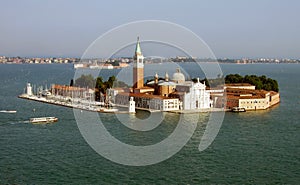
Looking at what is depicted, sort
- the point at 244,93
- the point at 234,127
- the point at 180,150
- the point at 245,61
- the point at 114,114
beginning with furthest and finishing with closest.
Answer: the point at 245,61 < the point at 244,93 < the point at 114,114 < the point at 234,127 < the point at 180,150

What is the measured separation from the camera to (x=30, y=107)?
12.7 m

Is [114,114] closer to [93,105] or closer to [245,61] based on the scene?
[93,105]

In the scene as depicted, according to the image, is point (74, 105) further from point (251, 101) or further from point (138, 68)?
point (251, 101)

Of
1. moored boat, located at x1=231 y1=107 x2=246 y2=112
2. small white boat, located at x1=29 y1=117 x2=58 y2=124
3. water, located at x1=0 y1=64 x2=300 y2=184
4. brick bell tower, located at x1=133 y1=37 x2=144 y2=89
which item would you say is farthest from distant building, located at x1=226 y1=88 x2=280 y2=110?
small white boat, located at x1=29 y1=117 x2=58 y2=124

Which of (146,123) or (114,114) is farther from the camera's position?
(114,114)

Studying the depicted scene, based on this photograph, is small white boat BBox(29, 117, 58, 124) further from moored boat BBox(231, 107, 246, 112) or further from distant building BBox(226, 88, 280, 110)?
distant building BBox(226, 88, 280, 110)

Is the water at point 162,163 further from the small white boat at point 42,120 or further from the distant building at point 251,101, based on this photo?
the distant building at point 251,101

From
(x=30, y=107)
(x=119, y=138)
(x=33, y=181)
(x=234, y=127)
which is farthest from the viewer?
(x=30, y=107)

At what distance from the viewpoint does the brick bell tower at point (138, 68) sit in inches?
559

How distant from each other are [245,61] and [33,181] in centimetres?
7097

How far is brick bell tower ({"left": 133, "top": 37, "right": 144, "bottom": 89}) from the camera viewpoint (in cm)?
1421

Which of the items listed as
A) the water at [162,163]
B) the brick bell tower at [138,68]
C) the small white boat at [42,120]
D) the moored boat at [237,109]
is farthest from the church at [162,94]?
the small white boat at [42,120]

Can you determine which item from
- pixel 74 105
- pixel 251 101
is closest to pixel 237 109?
pixel 251 101

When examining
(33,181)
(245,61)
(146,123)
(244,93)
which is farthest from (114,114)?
(245,61)
